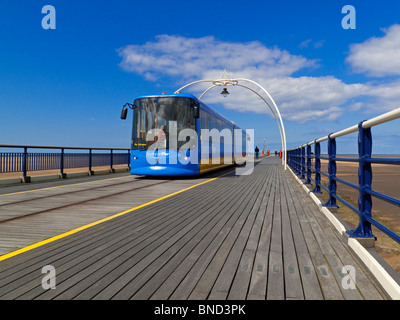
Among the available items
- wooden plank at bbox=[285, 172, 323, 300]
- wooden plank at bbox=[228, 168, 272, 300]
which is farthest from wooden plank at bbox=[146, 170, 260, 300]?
wooden plank at bbox=[285, 172, 323, 300]

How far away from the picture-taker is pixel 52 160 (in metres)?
14.6

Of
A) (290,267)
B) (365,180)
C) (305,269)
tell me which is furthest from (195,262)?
(365,180)

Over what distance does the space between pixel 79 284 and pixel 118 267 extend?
18.8 inches

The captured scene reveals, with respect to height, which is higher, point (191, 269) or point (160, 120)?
point (160, 120)

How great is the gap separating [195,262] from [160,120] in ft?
34.6

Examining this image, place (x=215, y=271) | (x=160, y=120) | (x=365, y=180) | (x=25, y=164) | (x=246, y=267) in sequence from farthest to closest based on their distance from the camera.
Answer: (x=160, y=120) → (x=25, y=164) → (x=365, y=180) → (x=246, y=267) → (x=215, y=271)

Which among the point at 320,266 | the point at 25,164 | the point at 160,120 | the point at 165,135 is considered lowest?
the point at 320,266

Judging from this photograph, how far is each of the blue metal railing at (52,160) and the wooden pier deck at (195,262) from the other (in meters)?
8.63

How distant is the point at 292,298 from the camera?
8.29 ft

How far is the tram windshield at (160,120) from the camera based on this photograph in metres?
13.3

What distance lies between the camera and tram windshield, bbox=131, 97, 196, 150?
43.7ft

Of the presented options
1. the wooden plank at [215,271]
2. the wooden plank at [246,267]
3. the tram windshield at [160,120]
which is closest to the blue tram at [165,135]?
the tram windshield at [160,120]

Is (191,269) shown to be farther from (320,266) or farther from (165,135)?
A: (165,135)
